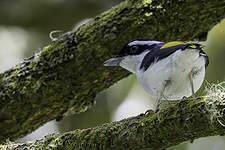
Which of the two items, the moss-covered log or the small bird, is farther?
the moss-covered log

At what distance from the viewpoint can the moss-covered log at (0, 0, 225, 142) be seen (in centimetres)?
371

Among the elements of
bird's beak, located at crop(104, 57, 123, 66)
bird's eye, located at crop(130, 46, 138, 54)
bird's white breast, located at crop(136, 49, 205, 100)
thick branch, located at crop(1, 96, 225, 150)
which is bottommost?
thick branch, located at crop(1, 96, 225, 150)

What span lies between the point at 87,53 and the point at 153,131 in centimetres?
155

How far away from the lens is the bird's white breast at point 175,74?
2902mm

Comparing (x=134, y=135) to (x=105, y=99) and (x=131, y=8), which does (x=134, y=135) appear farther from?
(x=105, y=99)

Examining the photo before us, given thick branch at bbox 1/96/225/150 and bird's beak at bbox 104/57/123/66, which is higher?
bird's beak at bbox 104/57/123/66

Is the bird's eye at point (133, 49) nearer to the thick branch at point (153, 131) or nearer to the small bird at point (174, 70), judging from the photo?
the small bird at point (174, 70)

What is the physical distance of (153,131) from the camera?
7.79ft

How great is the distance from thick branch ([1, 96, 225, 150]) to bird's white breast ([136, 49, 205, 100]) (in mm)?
541

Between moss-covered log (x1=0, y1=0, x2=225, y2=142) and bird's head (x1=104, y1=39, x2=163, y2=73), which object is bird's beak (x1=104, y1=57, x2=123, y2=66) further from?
moss-covered log (x1=0, y1=0, x2=225, y2=142)

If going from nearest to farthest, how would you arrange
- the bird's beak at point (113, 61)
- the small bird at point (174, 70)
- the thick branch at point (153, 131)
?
the thick branch at point (153, 131) → the small bird at point (174, 70) → the bird's beak at point (113, 61)

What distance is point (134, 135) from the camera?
98.2 inches

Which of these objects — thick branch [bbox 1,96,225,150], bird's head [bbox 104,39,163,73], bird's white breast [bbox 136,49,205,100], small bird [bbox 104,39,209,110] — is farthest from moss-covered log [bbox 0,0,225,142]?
thick branch [bbox 1,96,225,150]

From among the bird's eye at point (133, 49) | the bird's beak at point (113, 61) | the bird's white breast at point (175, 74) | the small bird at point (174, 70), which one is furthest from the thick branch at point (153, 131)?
the bird's eye at point (133, 49)
